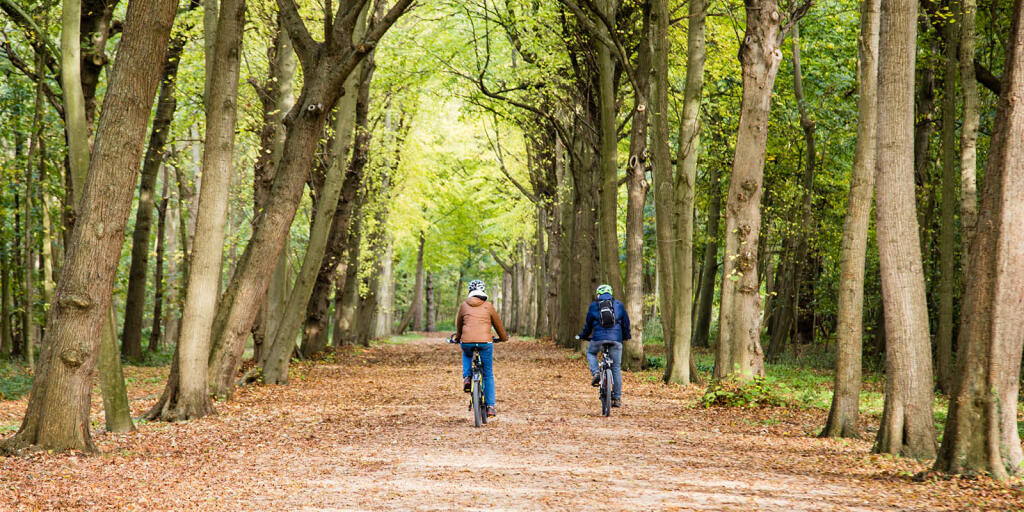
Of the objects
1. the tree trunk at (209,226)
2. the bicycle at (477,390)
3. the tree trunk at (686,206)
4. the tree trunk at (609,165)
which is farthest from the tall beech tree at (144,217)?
the bicycle at (477,390)

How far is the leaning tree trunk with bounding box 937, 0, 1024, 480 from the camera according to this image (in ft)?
23.1

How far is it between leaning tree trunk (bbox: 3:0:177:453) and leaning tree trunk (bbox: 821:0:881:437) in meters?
7.87

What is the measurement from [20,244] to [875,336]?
935 inches

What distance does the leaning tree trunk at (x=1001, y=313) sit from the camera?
7.03 meters

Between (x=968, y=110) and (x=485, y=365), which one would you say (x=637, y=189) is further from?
(x=485, y=365)

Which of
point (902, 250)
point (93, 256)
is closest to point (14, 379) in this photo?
point (93, 256)

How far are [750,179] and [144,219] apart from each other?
1577cm

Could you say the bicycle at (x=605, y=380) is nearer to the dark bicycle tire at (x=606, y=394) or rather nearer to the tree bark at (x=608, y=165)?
the dark bicycle tire at (x=606, y=394)

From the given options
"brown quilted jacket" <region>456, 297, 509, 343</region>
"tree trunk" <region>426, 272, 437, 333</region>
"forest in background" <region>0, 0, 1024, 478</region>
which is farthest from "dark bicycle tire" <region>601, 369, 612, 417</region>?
"tree trunk" <region>426, 272, 437, 333</region>

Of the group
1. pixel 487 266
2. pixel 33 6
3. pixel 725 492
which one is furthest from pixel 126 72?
pixel 487 266

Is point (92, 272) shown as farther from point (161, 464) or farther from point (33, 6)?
point (33, 6)

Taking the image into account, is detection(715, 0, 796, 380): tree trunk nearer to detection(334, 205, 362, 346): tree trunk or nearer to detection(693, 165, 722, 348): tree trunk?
detection(693, 165, 722, 348): tree trunk

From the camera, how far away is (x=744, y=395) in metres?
13.4

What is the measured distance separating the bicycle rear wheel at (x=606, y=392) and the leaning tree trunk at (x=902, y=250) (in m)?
4.48
